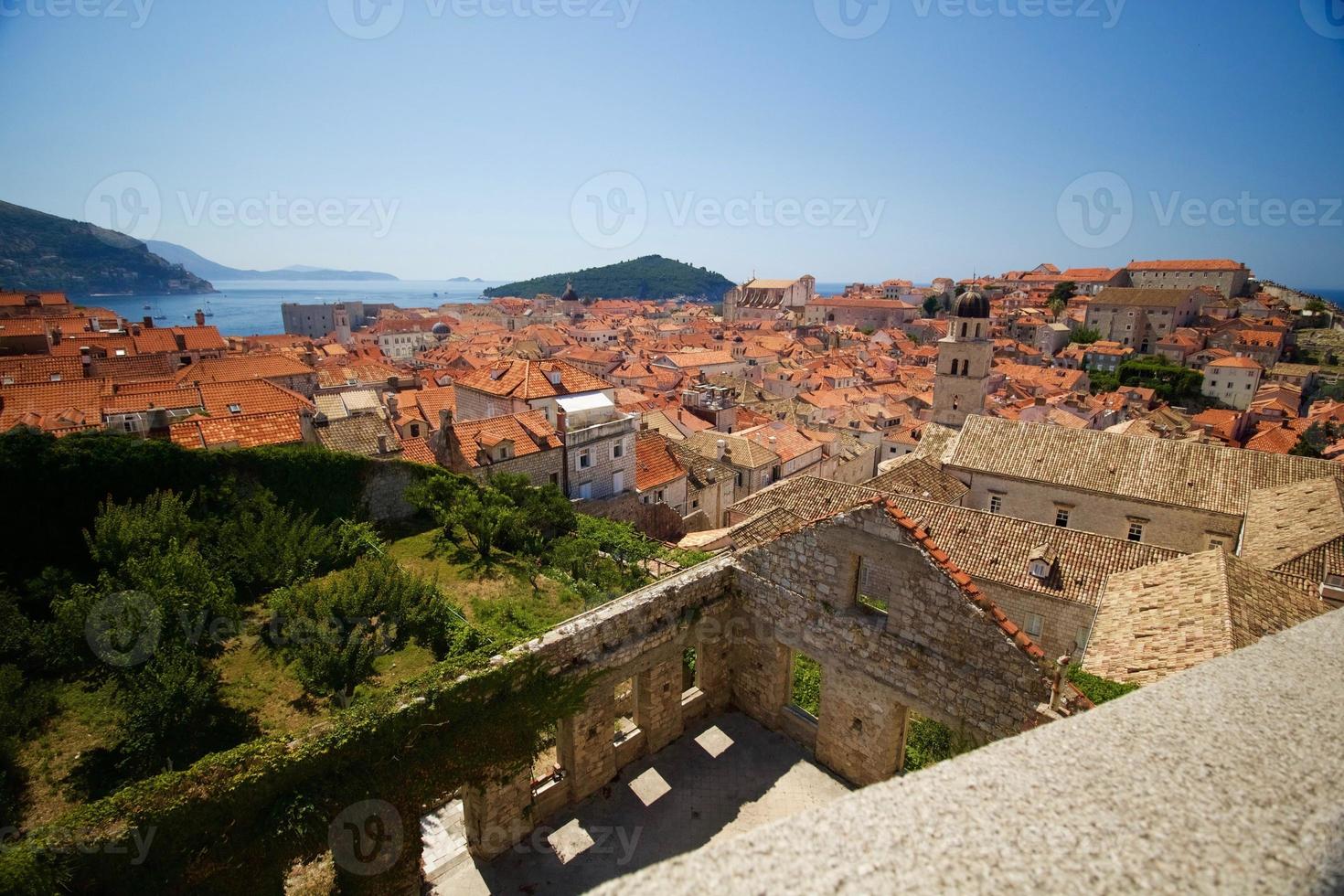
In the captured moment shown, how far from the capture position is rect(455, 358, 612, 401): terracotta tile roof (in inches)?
1068

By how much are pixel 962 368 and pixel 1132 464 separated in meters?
18.3

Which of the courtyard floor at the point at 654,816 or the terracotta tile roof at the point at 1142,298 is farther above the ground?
the terracotta tile roof at the point at 1142,298

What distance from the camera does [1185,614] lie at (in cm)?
1110

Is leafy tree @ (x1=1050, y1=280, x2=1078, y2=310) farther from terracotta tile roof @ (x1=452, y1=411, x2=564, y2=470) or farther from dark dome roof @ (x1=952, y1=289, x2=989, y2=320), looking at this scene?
terracotta tile roof @ (x1=452, y1=411, x2=564, y2=470)

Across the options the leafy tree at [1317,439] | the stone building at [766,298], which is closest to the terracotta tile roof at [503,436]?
the leafy tree at [1317,439]

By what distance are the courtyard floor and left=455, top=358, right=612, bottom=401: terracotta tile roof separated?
59.7 feet

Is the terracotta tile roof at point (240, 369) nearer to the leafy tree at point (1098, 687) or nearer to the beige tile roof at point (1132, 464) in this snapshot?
the beige tile roof at point (1132, 464)

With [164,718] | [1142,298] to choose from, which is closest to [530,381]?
[164,718]

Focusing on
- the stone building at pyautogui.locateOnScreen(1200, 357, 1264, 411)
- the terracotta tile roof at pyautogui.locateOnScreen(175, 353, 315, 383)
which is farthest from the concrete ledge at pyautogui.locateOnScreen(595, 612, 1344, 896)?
the stone building at pyautogui.locateOnScreen(1200, 357, 1264, 411)

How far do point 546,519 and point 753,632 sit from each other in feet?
30.8

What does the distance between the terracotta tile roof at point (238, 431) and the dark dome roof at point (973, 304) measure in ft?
112

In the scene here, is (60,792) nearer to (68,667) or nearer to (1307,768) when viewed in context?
(68,667)

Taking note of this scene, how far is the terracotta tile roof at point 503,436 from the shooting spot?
21406mm

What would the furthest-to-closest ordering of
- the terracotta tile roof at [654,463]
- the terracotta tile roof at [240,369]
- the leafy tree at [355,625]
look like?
the terracotta tile roof at [240,369]
the terracotta tile roof at [654,463]
the leafy tree at [355,625]
